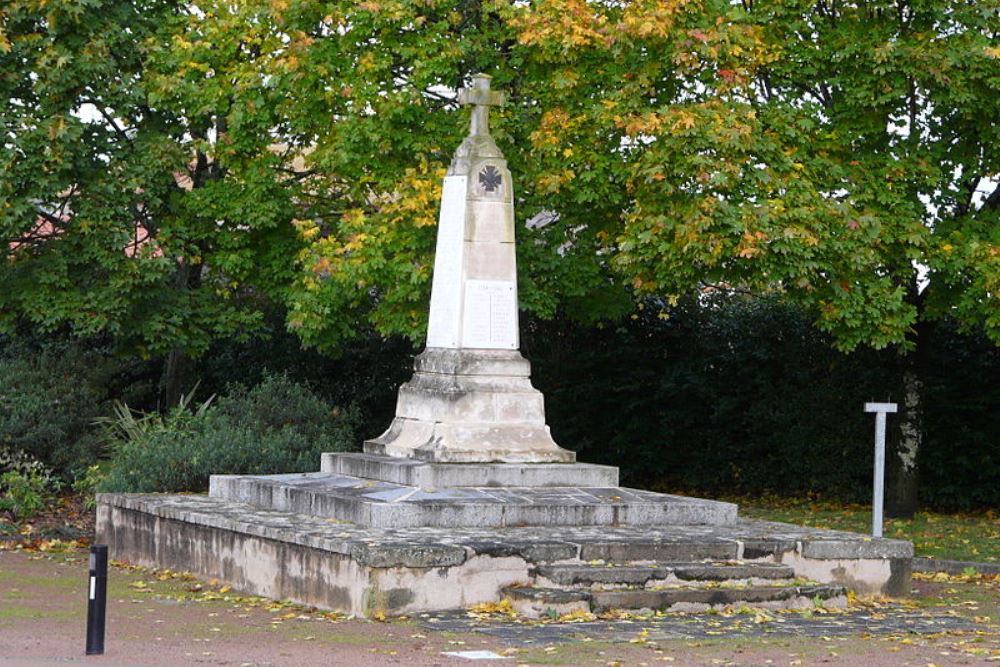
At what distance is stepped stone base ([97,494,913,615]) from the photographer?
487 inches

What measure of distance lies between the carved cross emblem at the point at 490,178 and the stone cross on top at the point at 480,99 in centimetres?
51

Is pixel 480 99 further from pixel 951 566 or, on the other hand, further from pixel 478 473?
pixel 951 566

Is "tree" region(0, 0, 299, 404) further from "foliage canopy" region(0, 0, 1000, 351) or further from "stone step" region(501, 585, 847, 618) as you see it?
"stone step" region(501, 585, 847, 618)

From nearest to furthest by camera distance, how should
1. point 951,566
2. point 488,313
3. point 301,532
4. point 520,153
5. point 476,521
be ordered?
point 301,532 → point 476,521 → point 488,313 → point 951,566 → point 520,153

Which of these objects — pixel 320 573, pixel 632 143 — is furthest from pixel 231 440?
pixel 320 573

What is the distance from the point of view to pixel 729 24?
61.6 ft

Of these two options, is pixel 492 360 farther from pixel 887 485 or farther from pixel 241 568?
pixel 887 485

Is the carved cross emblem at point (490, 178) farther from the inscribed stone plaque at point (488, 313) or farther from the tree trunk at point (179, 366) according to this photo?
the tree trunk at point (179, 366)

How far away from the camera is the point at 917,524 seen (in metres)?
20.7

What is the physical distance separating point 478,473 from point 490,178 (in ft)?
9.16

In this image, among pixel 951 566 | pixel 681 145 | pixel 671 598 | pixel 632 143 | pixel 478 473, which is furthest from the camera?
pixel 632 143

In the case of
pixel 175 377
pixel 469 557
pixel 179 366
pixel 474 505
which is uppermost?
pixel 179 366

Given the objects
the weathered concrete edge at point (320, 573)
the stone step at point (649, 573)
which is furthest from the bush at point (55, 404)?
the stone step at point (649, 573)

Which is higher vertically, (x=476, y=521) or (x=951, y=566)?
(x=476, y=521)
